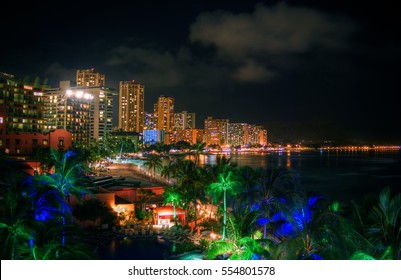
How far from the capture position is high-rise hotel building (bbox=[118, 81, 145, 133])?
17062 cm

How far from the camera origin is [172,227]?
2011 cm

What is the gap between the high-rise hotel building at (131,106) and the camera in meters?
171

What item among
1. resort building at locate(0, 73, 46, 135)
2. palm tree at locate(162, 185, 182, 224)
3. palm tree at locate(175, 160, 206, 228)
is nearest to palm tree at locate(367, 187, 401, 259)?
palm tree at locate(175, 160, 206, 228)

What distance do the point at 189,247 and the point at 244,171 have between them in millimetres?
4579

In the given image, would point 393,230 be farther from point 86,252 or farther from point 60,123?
point 60,123

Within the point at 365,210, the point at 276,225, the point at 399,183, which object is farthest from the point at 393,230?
the point at 399,183

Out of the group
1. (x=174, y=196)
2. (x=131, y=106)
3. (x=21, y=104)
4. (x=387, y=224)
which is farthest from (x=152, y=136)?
(x=387, y=224)

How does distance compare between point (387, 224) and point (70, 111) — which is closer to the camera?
point (387, 224)

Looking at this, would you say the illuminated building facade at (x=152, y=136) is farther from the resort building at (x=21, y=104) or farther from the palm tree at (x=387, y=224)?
the palm tree at (x=387, y=224)

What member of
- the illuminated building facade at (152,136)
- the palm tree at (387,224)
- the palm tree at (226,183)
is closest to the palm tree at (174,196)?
the palm tree at (226,183)

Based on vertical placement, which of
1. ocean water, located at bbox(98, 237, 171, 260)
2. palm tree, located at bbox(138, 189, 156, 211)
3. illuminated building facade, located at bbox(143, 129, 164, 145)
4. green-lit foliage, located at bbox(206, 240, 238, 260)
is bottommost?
ocean water, located at bbox(98, 237, 171, 260)

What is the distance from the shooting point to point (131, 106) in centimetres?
17138

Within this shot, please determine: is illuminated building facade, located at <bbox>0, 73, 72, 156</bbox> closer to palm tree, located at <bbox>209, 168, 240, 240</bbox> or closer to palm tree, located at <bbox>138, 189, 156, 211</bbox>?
palm tree, located at <bbox>138, 189, 156, 211</bbox>

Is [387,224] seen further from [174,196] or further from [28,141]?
[28,141]
